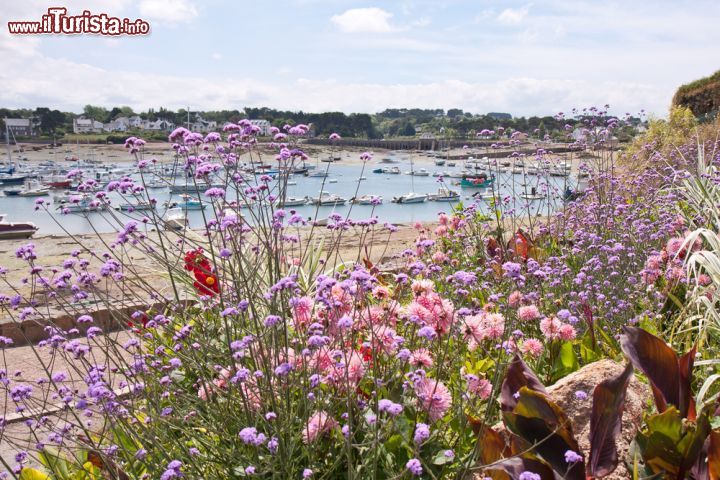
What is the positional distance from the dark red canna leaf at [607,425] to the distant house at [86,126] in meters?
102

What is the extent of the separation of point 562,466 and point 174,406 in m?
1.48

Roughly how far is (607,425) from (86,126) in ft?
357

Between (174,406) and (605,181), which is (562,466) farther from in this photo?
(605,181)

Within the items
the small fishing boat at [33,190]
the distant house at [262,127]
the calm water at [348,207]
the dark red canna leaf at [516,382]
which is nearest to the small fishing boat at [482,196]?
the calm water at [348,207]

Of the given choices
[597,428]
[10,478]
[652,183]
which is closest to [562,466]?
[597,428]

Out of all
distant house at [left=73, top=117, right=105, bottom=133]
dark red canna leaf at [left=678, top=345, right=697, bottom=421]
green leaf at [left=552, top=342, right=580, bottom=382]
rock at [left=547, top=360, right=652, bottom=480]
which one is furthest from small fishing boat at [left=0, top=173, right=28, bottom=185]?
dark red canna leaf at [left=678, top=345, right=697, bottom=421]

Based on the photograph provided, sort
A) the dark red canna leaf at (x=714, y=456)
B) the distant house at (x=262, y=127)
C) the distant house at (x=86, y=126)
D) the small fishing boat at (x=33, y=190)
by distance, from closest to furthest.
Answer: the dark red canna leaf at (x=714, y=456) < the distant house at (x=262, y=127) < the small fishing boat at (x=33, y=190) < the distant house at (x=86, y=126)

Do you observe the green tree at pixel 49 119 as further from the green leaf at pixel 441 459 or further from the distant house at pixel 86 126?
the green leaf at pixel 441 459

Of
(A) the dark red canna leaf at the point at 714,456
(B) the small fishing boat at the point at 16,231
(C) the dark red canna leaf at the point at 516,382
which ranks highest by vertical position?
(C) the dark red canna leaf at the point at 516,382

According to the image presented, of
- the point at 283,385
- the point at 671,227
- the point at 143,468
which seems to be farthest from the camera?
the point at 671,227

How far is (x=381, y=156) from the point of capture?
114688mm

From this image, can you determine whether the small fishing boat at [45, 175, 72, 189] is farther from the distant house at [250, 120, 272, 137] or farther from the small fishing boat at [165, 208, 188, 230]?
the distant house at [250, 120, 272, 137]

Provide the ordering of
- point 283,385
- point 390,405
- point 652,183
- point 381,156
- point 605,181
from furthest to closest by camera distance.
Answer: point 381,156
point 652,183
point 605,181
point 283,385
point 390,405

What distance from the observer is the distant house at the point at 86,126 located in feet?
310
